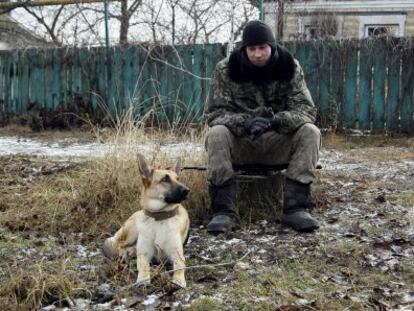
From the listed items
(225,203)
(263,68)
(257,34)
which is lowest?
(225,203)

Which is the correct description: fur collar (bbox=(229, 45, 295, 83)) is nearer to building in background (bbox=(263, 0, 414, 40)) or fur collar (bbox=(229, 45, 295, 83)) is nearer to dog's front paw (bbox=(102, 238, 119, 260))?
dog's front paw (bbox=(102, 238, 119, 260))

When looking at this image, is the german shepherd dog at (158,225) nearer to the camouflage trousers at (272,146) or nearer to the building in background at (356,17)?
the camouflage trousers at (272,146)

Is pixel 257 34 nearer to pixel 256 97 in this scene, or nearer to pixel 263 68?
pixel 263 68

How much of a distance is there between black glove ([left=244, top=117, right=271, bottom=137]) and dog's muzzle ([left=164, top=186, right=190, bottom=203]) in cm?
95

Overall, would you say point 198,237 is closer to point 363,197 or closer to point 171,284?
point 171,284

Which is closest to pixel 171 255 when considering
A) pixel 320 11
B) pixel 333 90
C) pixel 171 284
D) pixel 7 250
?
pixel 171 284

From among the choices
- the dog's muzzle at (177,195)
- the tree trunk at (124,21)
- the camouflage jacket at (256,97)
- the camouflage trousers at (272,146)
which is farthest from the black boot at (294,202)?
the tree trunk at (124,21)

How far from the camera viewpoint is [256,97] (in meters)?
4.39

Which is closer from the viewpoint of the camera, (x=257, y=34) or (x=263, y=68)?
(x=257, y=34)

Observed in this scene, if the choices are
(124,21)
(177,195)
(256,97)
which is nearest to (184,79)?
(124,21)

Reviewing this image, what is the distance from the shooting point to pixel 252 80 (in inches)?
171

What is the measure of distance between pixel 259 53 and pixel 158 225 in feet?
5.11

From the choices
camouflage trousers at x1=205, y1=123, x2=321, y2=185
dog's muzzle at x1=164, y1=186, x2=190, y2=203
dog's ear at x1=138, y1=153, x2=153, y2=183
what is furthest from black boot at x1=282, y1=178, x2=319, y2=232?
dog's ear at x1=138, y1=153, x2=153, y2=183

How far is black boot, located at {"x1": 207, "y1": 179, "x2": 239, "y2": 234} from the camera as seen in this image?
13.2 feet
